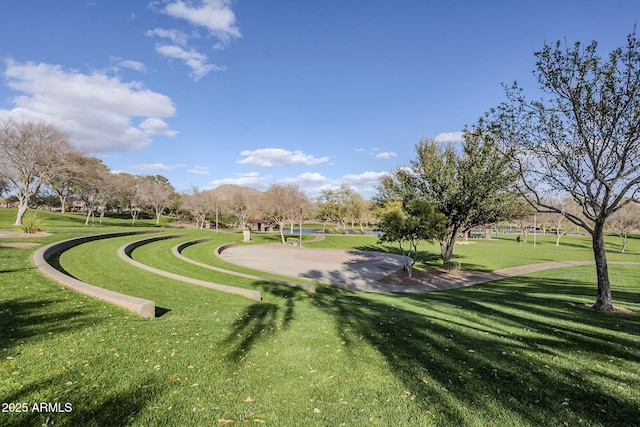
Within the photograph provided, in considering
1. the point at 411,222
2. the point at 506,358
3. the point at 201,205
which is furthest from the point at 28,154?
the point at 201,205

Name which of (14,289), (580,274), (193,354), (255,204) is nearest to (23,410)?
(193,354)

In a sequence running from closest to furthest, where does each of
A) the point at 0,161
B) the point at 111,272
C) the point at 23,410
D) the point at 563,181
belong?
the point at 23,410 < the point at 563,181 < the point at 111,272 < the point at 0,161

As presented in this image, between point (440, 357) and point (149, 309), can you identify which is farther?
point (149, 309)

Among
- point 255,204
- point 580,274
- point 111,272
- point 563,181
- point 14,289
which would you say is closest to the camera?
point 14,289

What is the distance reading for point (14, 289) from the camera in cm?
738

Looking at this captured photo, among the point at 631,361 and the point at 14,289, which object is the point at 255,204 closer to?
the point at 14,289

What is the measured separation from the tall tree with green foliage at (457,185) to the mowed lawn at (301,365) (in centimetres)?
1137

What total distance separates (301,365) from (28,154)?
29.0 metres

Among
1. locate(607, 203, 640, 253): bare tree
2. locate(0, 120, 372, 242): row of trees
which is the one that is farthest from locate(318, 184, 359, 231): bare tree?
locate(607, 203, 640, 253): bare tree

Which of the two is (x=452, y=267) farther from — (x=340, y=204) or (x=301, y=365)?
(x=340, y=204)

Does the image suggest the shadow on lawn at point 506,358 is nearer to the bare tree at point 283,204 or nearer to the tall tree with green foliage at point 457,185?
the tall tree with green foliage at point 457,185

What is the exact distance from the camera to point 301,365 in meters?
4.91

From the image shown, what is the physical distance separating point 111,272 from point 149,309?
248 inches

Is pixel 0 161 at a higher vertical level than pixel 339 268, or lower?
higher
